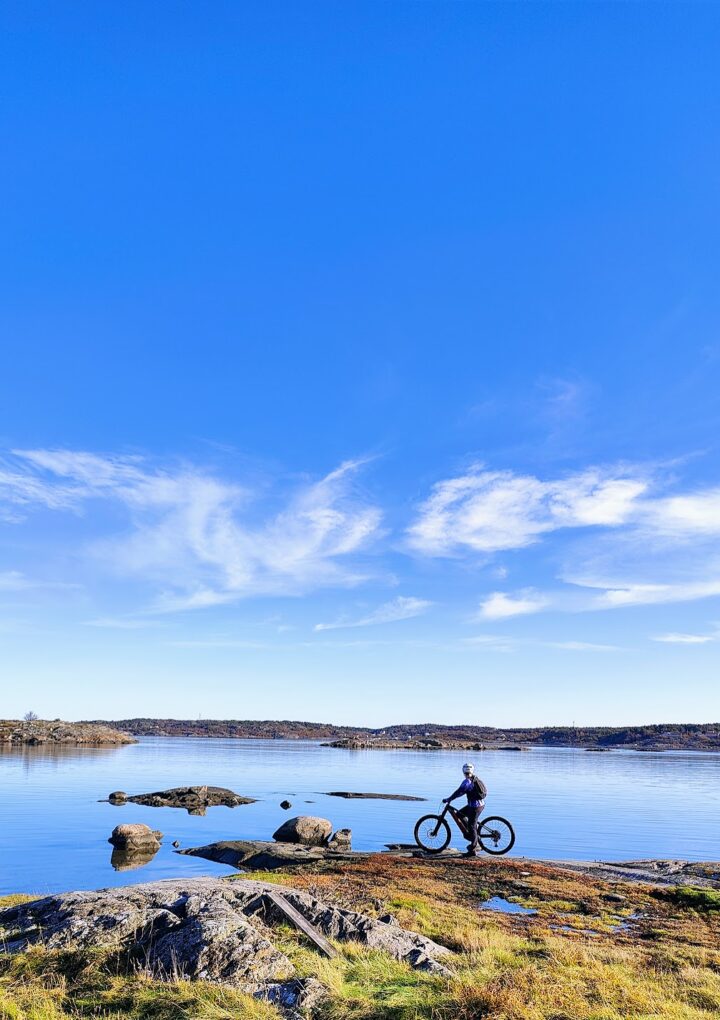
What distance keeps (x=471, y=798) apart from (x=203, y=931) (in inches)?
657

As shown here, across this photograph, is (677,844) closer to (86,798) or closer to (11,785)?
(86,798)

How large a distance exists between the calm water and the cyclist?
Answer: 266 inches

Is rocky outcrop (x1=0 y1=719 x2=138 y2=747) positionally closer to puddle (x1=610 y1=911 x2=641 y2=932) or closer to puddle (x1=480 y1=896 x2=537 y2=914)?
puddle (x1=480 y1=896 x2=537 y2=914)

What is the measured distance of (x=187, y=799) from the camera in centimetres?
5209

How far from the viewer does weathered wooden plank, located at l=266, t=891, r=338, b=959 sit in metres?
11.7

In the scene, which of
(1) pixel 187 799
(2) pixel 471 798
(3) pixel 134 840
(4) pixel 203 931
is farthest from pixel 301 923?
(1) pixel 187 799

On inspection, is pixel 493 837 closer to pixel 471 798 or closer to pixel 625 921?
pixel 471 798

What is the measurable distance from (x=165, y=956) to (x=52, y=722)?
677 ft

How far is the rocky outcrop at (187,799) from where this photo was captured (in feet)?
168

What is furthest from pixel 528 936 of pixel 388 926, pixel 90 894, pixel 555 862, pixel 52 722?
pixel 52 722

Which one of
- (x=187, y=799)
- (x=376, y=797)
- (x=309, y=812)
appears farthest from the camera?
(x=376, y=797)

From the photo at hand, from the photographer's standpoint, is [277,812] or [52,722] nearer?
[277,812]

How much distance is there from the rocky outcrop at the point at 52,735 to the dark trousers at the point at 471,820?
13575 cm

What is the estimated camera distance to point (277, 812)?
48.4 m
